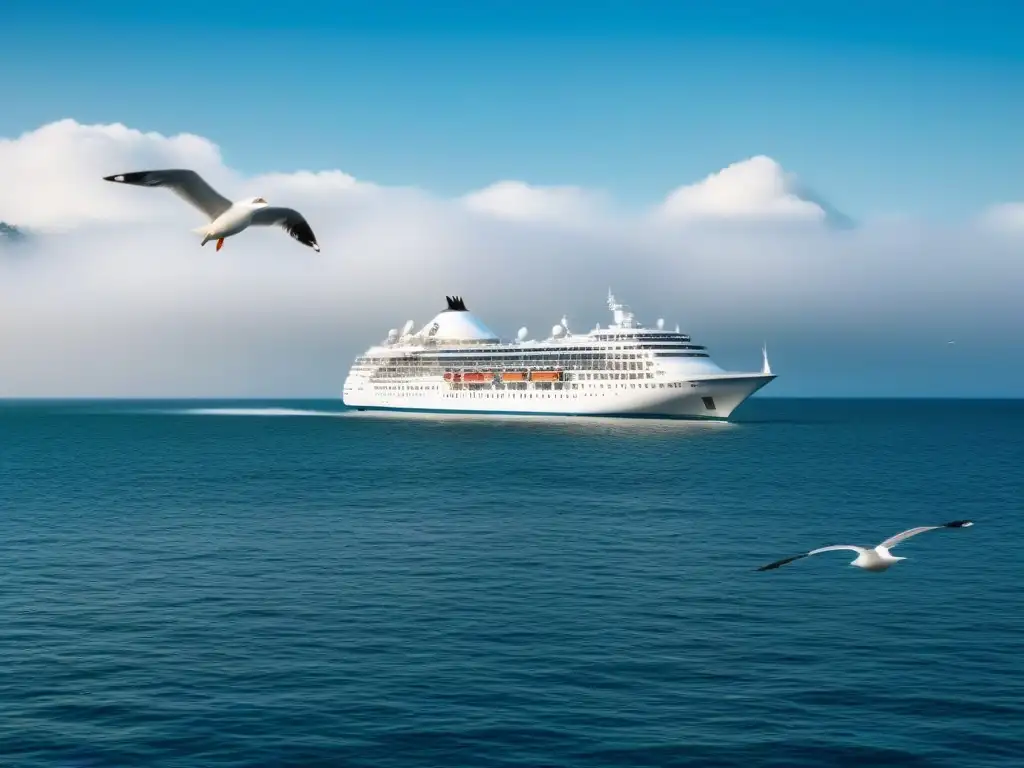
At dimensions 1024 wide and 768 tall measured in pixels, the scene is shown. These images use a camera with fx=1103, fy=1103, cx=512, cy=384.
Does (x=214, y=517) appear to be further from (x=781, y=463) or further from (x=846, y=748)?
(x=781, y=463)

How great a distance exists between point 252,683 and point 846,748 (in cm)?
1215

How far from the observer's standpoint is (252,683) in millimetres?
23562

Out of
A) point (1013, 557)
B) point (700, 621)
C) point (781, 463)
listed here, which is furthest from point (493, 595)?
point (781, 463)

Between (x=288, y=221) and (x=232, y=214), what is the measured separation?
82 centimetres

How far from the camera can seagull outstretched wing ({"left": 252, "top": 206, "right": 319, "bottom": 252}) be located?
1570cm

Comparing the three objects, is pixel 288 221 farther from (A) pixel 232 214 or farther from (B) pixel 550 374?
(B) pixel 550 374

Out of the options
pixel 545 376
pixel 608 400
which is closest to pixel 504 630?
pixel 608 400

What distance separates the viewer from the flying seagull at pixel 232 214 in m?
15.4

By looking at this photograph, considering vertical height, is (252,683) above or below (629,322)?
below

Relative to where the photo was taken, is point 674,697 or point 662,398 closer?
point 674,697

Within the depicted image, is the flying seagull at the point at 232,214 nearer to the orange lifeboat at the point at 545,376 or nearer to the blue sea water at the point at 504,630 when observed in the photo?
the blue sea water at the point at 504,630

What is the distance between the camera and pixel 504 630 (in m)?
28.3

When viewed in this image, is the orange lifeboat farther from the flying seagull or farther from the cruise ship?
the flying seagull

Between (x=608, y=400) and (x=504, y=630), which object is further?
(x=608, y=400)
